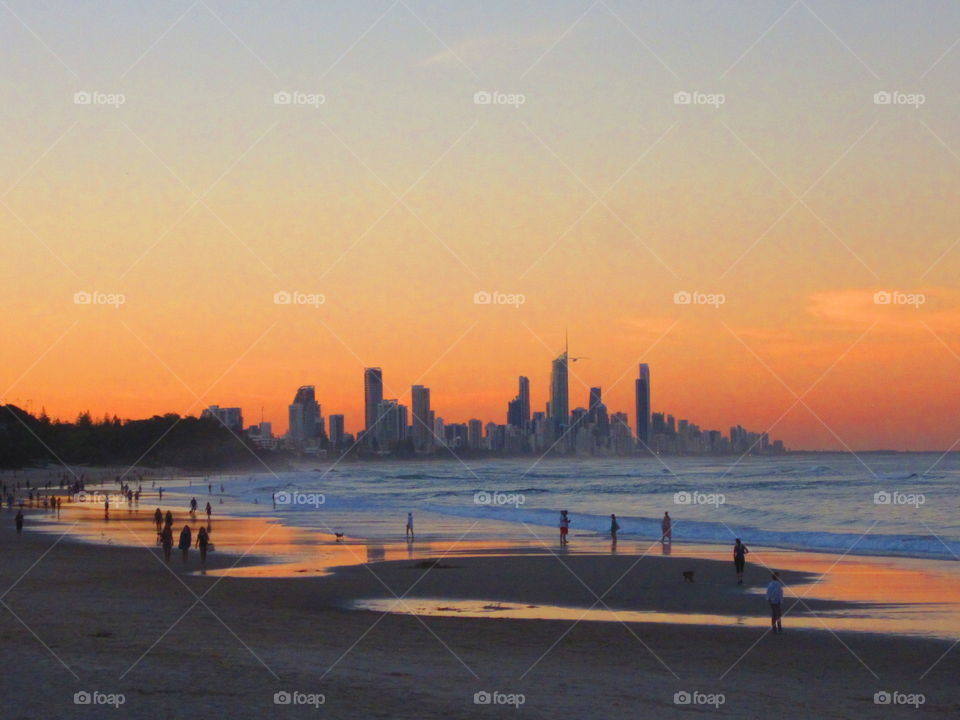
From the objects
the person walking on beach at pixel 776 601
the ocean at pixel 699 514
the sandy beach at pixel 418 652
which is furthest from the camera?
the ocean at pixel 699 514

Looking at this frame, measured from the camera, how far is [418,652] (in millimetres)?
19641

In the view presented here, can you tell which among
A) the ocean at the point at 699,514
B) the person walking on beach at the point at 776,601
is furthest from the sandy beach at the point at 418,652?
the ocean at the point at 699,514

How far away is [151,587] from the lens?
96.9 feet

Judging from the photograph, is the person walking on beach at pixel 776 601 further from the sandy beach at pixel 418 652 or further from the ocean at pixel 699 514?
the ocean at pixel 699 514

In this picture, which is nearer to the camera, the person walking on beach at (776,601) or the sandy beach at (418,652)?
the sandy beach at (418,652)

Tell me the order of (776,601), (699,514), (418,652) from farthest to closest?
1. (699,514)
2. (776,601)
3. (418,652)

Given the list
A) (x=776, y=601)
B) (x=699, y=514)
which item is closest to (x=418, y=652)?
(x=776, y=601)

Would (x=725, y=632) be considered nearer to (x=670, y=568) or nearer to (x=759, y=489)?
(x=670, y=568)

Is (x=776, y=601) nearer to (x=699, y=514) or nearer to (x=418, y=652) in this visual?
(x=418, y=652)

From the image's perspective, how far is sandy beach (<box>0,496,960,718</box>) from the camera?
15.3 metres

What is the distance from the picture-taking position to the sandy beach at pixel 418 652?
1529 centimetres

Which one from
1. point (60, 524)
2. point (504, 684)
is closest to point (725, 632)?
point (504, 684)

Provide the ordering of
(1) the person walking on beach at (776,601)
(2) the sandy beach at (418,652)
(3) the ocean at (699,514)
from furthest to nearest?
(3) the ocean at (699,514)
(1) the person walking on beach at (776,601)
(2) the sandy beach at (418,652)

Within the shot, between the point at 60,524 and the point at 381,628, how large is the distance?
44.2 metres
